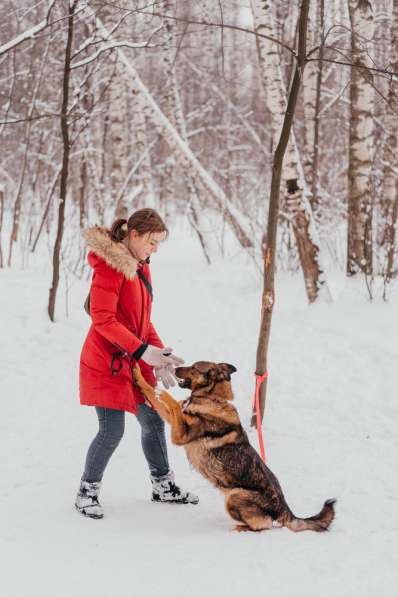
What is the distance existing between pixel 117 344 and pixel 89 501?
1.02 meters

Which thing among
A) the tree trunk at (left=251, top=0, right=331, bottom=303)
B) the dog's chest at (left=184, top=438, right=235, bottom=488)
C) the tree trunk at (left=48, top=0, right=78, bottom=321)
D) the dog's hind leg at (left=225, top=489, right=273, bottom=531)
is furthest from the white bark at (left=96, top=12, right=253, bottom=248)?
the dog's hind leg at (left=225, top=489, right=273, bottom=531)

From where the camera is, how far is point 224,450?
3314 mm

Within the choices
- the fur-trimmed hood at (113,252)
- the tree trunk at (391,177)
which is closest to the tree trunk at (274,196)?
the fur-trimmed hood at (113,252)

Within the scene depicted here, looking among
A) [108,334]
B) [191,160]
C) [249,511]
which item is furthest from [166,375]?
[191,160]

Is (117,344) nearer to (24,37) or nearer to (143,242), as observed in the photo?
(143,242)

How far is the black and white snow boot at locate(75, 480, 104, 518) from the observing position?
130 inches

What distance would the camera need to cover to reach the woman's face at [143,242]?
3.26 metres

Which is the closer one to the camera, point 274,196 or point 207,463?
point 207,463

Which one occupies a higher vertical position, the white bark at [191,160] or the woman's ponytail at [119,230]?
the white bark at [191,160]

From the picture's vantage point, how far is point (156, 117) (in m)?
9.98

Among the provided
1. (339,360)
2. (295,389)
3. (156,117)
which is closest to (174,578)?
(295,389)

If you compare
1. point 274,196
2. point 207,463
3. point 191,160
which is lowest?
point 207,463

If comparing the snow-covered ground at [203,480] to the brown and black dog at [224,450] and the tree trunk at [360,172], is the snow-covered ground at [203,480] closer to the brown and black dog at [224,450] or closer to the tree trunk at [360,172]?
the brown and black dog at [224,450]

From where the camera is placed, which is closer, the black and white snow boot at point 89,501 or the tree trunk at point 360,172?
the black and white snow boot at point 89,501
